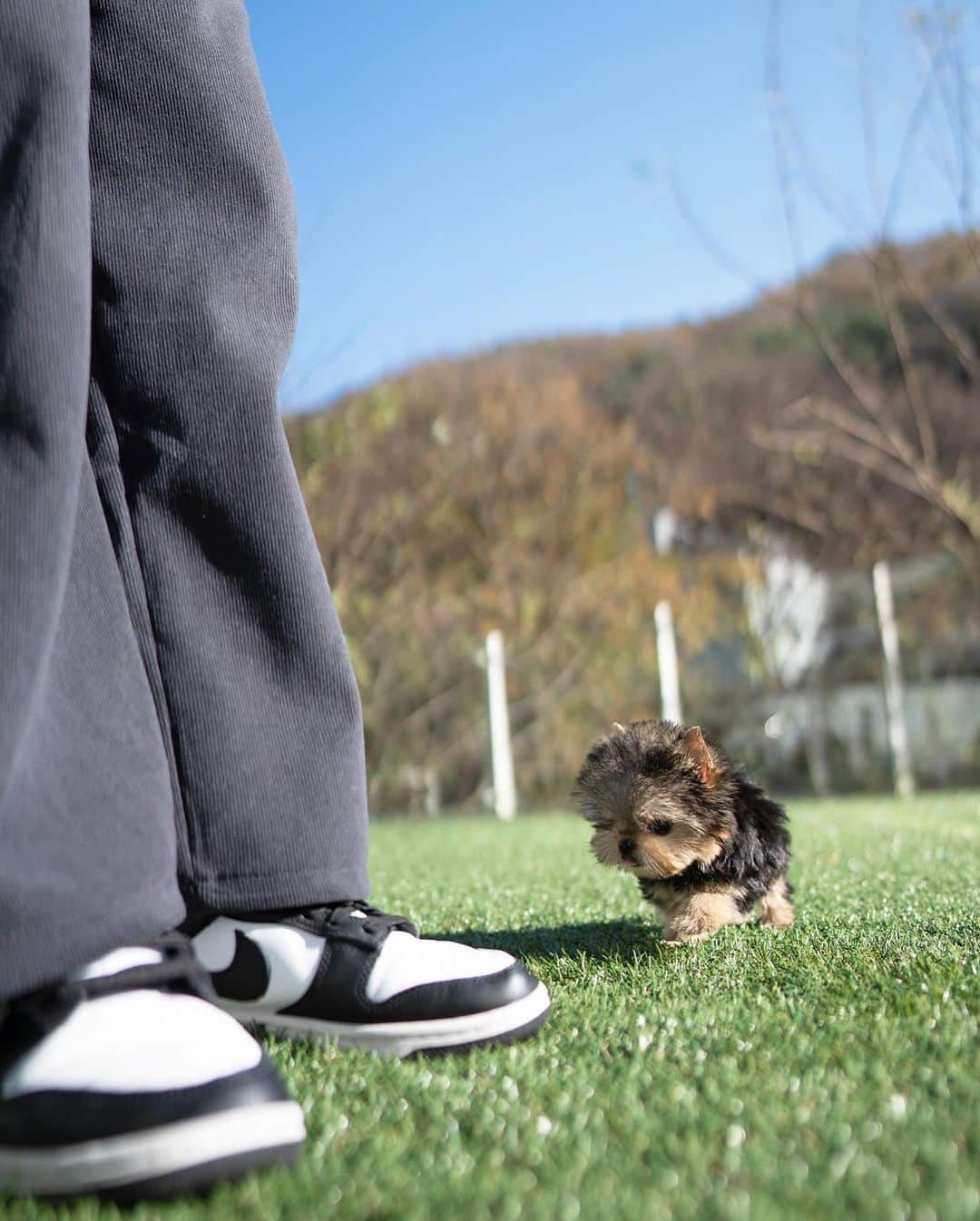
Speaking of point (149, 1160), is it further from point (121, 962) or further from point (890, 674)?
point (890, 674)

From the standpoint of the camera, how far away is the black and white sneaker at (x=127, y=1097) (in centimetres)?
90

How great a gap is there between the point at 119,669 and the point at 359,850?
358mm

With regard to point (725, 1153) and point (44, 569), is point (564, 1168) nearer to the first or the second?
point (725, 1153)

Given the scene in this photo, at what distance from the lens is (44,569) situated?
1.07 metres

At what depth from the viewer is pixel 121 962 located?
3.46 feet

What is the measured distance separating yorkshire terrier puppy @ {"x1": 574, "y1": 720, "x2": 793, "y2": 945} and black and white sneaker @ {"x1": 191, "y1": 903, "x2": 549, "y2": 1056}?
76 centimetres

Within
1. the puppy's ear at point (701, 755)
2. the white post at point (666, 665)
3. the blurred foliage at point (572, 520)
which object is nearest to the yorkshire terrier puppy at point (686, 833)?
the puppy's ear at point (701, 755)

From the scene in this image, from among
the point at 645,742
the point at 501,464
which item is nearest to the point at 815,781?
the point at 501,464

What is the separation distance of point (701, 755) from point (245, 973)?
1116mm

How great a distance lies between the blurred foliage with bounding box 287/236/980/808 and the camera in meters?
9.14

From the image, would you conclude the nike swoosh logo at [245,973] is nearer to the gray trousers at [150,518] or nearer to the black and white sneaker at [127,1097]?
the gray trousers at [150,518]

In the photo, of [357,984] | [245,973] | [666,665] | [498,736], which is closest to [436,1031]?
[357,984]

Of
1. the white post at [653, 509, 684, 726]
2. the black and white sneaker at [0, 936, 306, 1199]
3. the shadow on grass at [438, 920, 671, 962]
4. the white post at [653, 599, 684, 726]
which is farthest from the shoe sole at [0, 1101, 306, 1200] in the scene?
the white post at [653, 599, 684, 726]

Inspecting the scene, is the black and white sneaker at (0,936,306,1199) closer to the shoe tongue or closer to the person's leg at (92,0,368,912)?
the shoe tongue
